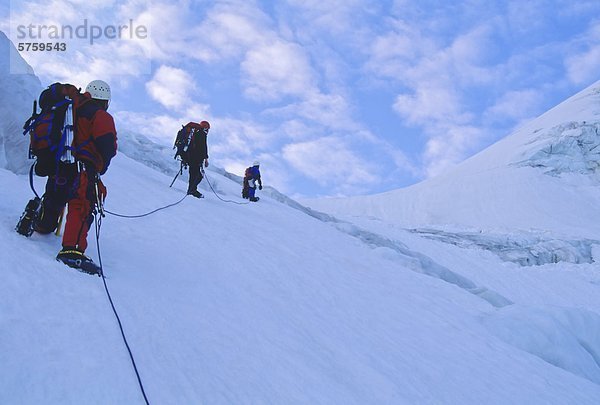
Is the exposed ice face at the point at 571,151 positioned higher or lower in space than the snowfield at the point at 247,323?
higher

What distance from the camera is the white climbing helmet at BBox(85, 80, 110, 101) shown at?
376 centimetres

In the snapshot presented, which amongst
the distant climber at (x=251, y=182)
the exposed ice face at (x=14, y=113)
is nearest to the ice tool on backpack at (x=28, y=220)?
the exposed ice face at (x=14, y=113)

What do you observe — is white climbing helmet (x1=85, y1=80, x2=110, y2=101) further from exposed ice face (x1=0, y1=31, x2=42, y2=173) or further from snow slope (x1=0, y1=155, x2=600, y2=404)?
exposed ice face (x1=0, y1=31, x2=42, y2=173)

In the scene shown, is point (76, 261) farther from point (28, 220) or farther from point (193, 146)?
point (193, 146)

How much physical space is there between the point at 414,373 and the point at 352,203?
32584 mm

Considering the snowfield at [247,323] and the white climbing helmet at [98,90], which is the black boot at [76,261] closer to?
the snowfield at [247,323]

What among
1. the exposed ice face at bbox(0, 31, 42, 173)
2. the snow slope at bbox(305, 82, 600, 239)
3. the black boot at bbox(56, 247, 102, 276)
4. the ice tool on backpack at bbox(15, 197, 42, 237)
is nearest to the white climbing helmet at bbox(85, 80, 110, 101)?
the ice tool on backpack at bbox(15, 197, 42, 237)

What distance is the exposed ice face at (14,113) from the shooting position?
589cm

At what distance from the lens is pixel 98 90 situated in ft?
12.4

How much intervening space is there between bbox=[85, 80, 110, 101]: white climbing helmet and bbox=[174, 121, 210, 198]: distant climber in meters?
6.33

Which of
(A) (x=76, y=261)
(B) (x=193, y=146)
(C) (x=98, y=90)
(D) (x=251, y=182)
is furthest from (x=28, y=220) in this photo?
(D) (x=251, y=182)

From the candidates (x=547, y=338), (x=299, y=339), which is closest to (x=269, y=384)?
(x=299, y=339)

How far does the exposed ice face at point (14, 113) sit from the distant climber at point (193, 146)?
3.49 m

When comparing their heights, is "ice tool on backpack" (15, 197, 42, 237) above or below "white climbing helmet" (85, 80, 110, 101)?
below
